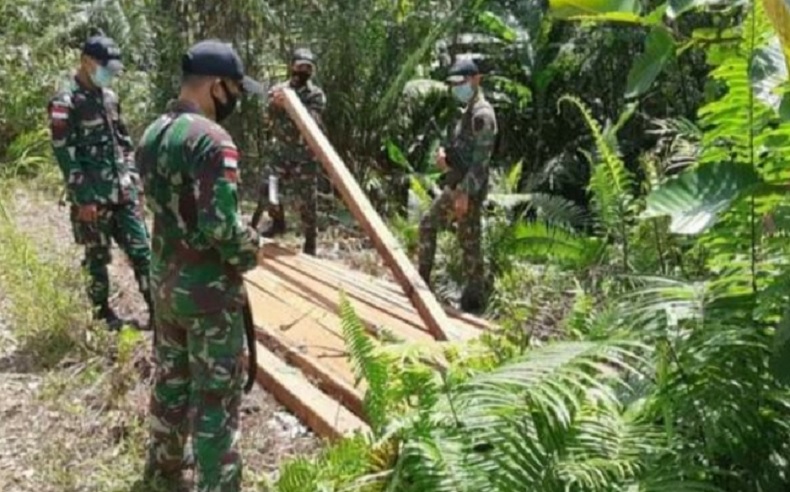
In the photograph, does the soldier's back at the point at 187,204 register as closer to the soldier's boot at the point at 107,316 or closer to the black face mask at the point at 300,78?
the soldier's boot at the point at 107,316

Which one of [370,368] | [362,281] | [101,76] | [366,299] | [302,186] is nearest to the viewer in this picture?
[370,368]

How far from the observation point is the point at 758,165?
9.32 feet

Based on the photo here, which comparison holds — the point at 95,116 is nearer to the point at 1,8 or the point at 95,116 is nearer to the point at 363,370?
the point at 363,370

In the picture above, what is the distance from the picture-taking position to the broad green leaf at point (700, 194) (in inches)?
84.4

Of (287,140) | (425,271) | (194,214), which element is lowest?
(425,271)

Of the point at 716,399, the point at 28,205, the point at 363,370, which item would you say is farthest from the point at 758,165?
the point at 28,205

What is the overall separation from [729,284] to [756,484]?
551 millimetres

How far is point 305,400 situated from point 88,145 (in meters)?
2.26

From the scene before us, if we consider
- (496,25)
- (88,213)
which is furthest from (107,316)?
(496,25)

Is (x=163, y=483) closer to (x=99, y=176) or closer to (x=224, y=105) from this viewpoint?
(x=224, y=105)

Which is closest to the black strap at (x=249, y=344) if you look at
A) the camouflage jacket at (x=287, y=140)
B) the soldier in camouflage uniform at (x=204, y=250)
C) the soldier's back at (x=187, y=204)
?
the soldier in camouflage uniform at (x=204, y=250)

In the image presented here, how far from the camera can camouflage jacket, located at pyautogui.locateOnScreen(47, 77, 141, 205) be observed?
630 centimetres

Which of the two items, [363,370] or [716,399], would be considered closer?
[716,399]

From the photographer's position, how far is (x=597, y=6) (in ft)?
7.11
